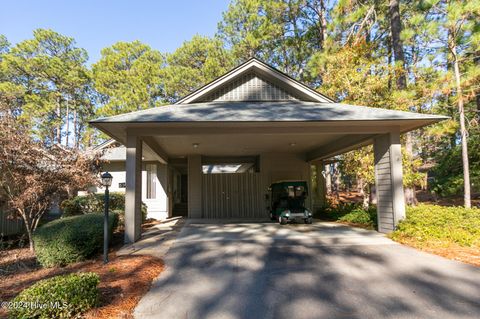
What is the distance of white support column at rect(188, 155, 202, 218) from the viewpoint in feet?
43.4

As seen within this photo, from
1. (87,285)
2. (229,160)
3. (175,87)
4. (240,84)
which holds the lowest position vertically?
(87,285)

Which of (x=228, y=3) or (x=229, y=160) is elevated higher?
(x=228, y=3)

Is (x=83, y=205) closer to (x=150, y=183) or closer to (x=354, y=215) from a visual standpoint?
(x=150, y=183)

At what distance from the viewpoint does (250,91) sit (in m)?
10.8

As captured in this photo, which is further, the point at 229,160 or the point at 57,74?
the point at 57,74

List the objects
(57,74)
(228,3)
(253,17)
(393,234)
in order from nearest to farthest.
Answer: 1. (393,234)
2. (253,17)
3. (228,3)
4. (57,74)

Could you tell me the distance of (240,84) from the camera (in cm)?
1084

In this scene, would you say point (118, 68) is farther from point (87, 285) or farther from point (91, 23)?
point (87, 285)

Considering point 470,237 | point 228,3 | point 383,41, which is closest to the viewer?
point 470,237

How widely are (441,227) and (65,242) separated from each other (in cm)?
817

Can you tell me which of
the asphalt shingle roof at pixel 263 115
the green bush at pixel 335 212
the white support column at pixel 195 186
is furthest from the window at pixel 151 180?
the green bush at pixel 335 212

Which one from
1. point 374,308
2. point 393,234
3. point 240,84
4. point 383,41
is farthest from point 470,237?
point 383,41

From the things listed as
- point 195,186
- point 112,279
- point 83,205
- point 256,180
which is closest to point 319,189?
point 256,180

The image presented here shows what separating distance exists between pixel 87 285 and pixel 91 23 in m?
15.1
